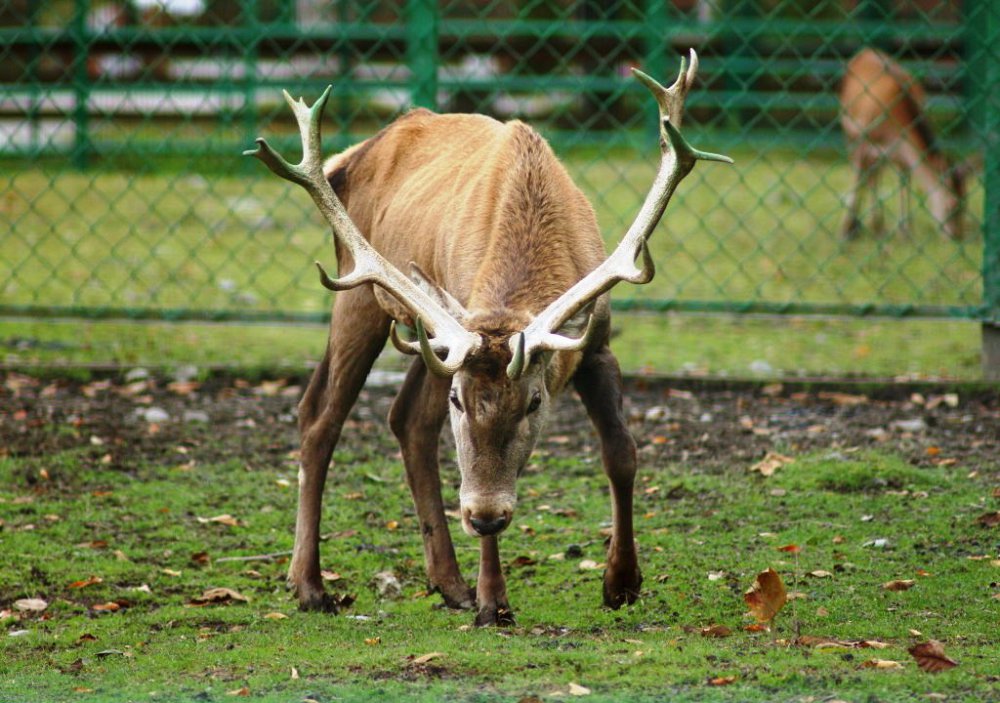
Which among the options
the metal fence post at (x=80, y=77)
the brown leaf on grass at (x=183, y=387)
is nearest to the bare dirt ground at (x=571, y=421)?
the brown leaf on grass at (x=183, y=387)

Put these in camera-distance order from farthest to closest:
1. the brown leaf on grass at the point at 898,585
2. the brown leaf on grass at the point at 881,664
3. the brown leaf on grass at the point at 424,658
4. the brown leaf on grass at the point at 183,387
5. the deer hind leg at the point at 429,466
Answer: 1. the brown leaf on grass at the point at 183,387
2. the deer hind leg at the point at 429,466
3. the brown leaf on grass at the point at 898,585
4. the brown leaf on grass at the point at 424,658
5. the brown leaf on grass at the point at 881,664

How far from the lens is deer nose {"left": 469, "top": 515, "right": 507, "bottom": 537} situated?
4.26 m

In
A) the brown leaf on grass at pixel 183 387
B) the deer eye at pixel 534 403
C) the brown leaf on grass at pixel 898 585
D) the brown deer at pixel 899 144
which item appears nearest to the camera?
the deer eye at pixel 534 403

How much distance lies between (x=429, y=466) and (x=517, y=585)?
0.58 m

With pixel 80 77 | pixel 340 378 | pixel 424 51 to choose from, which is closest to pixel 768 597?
pixel 340 378

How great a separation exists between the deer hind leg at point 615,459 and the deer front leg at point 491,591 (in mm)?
334

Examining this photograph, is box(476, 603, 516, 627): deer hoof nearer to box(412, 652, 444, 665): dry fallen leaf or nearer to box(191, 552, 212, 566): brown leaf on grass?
box(412, 652, 444, 665): dry fallen leaf

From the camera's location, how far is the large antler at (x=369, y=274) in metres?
4.23

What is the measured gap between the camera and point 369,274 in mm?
4566

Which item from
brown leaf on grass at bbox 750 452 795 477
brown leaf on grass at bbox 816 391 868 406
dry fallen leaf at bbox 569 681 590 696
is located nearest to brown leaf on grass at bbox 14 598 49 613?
dry fallen leaf at bbox 569 681 590 696

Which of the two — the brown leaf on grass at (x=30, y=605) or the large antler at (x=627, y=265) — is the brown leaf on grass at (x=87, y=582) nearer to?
the brown leaf on grass at (x=30, y=605)

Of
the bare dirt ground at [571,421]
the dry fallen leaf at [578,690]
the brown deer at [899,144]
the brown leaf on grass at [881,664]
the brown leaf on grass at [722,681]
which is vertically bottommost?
the dry fallen leaf at [578,690]

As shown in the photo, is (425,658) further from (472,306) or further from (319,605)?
(472,306)

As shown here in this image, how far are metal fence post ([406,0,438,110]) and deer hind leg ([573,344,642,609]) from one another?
3.17 m
